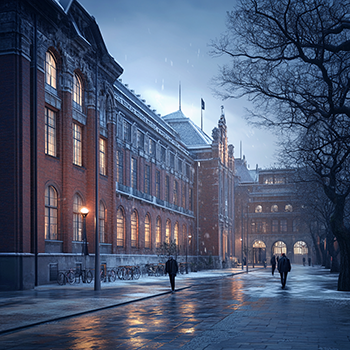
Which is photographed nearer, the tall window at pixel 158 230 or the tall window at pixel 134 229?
the tall window at pixel 134 229

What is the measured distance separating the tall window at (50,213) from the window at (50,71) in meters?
6.20

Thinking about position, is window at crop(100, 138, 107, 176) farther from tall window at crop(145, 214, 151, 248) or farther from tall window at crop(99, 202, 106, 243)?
tall window at crop(145, 214, 151, 248)

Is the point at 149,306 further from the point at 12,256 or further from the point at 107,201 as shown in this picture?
the point at 107,201

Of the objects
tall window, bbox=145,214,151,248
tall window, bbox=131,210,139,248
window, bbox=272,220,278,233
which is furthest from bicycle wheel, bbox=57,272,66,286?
window, bbox=272,220,278,233

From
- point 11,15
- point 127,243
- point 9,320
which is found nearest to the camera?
point 9,320

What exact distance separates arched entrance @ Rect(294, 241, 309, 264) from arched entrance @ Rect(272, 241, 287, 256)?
7.53ft

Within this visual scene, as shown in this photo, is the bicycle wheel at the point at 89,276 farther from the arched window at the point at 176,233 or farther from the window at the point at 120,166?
the arched window at the point at 176,233

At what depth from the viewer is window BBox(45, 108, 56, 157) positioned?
94.5ft

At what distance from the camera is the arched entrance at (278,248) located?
99.4m

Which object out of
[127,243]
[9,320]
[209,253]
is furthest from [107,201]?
[209,253]

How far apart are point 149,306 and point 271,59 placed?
9.95 metres

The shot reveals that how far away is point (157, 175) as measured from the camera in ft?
180

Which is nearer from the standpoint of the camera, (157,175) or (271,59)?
(271,59)

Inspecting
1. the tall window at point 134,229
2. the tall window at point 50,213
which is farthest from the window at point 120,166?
the tall window at point 50,213
